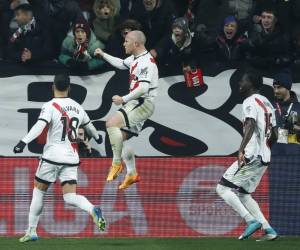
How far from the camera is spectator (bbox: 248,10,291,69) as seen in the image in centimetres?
1805

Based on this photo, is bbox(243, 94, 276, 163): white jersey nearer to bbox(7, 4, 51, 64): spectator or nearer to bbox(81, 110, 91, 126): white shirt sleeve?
bbox(81, 110, 91, 126): white shirt sleeve

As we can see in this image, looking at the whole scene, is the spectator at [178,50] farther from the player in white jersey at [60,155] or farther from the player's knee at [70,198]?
the player's knee at [70,198]

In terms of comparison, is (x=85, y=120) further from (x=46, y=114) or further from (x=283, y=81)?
(x=283, y=81)

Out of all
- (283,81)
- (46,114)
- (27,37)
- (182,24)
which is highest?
(182,24)

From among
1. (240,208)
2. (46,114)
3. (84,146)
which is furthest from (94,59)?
(240,208)

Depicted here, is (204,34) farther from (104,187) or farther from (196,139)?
(104,187)

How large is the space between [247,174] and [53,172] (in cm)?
261

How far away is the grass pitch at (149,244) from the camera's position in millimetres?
15523

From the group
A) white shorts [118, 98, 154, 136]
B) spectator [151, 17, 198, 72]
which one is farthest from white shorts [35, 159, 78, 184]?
spectator [151, 17, 198, 72]

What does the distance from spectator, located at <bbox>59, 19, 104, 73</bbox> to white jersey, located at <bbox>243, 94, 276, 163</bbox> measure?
9.45ft

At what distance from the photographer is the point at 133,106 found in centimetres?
1630

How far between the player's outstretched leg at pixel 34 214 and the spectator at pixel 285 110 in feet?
11.7

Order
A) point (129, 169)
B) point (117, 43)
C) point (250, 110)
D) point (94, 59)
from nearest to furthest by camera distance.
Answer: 1. point (250, 110)
2. point (129, 169)
3. point (94, 59)
4. point (117, 43)

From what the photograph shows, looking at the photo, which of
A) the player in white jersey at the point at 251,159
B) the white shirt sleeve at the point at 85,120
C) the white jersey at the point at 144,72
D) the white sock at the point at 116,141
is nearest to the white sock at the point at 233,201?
the player in white jersey at the point at 251,159
